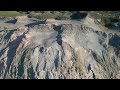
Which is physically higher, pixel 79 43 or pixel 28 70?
pixel 79 43

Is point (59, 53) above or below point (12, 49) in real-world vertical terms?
below

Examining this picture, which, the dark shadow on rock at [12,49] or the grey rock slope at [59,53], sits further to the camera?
the dark shadow on rock at [12,49]

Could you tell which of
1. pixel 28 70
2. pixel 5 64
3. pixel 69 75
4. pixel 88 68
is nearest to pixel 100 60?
pixel 88 68

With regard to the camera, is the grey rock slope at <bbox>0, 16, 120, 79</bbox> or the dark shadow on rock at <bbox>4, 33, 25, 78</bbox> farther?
the dark shadow on rock at <bbox>4, 33, 25, 78</bbox>

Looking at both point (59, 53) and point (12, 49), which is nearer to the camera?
point (59, 53)
